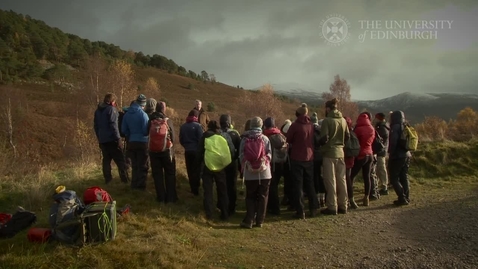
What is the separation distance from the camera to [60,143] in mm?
41250

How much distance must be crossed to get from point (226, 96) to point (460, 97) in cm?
16058

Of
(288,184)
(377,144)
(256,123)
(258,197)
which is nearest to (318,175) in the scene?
(288,184)

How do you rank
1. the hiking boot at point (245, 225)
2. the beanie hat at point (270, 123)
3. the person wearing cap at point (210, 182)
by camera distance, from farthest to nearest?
the beanie hat at point (270, 123) → the person wearing cap at point (210, 182) → the hiking boot at point (245, 225)

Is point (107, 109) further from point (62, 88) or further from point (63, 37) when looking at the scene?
point (63, 37)

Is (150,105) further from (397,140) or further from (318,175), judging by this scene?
(397,140)

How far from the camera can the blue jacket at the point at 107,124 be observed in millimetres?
7914

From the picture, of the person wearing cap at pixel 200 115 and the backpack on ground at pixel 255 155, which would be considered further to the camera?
the person wearing cap at pixel 200 115

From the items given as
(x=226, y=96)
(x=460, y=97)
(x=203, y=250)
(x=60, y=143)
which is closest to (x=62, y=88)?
(x=60, y=143)

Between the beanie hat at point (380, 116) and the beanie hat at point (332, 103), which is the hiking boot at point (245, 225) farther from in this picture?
the beanie hat at point (380, 116)

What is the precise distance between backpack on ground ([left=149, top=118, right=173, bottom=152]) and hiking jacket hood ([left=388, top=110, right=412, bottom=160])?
564 centimetres

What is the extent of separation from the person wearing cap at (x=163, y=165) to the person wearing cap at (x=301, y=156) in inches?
105

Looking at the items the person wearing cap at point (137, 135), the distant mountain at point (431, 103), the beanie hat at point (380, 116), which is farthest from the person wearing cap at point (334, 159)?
the distant mountain at point (431, 103)

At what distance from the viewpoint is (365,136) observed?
28.3 ft

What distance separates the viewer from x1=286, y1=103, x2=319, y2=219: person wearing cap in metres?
7.62
